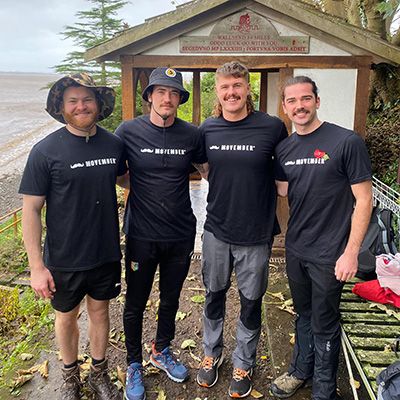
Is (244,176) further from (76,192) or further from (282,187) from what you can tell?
(76,192)

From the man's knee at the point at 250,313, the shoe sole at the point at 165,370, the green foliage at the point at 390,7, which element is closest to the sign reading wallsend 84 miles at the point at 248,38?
the green foliage at the point at 390,7

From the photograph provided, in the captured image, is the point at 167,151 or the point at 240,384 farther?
the point at 240,384

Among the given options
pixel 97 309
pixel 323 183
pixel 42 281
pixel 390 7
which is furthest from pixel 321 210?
pixel 390 7

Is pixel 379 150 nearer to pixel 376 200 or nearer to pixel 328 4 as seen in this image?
pixel 376 200

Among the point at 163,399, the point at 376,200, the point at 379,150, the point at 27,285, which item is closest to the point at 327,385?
the point at 163,399

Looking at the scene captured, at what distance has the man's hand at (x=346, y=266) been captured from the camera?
2.50m

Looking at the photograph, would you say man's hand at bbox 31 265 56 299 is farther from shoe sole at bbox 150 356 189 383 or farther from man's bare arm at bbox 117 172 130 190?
shoe sole at bbox 150 356 189 383

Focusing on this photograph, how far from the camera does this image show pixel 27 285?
5789mm

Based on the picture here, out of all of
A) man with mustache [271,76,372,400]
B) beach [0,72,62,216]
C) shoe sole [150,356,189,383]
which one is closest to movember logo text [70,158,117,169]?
man with mustache [271,76,372,400]

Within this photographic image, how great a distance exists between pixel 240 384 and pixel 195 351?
695 mm

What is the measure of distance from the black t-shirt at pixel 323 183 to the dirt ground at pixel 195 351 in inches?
48.4

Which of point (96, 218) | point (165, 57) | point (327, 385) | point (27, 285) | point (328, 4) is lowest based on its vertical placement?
point (27, 285)

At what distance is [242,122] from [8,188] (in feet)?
71.9

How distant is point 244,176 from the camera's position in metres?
2.84
